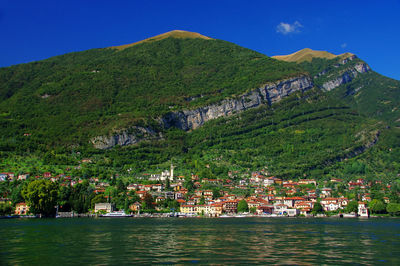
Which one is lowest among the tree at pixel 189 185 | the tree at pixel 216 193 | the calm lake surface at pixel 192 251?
the calm lake surface at pixel 192 251

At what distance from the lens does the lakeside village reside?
118 metres

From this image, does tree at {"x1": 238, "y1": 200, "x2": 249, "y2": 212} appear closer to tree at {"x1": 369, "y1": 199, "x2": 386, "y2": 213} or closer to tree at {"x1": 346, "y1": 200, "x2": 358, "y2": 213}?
tree at {"x1": 346, "y1": 200, "x2": 358, "y2": 213}

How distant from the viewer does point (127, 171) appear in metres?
172

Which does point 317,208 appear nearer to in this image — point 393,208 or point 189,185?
point 393,208

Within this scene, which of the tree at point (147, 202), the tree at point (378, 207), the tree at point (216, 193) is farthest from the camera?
the tree at point (216, 193)

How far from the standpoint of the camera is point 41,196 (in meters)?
104

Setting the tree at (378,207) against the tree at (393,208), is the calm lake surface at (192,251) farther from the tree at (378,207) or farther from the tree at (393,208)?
the tree at (378,207)

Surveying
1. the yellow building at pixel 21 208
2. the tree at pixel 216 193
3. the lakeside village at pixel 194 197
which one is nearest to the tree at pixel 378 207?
the lakeside village at pixel 194 197

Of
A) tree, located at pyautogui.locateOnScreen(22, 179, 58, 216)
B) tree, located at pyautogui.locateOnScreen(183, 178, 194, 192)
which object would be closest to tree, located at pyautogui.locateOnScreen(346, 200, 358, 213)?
tree, located at pyautogui.locateOnScreen(183, 178, 194, 192)

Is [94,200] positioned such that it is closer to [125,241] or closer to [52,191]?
[52,191]

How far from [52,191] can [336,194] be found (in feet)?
301

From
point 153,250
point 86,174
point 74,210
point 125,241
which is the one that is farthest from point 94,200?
point 153,250

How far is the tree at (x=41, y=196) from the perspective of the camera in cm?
10438

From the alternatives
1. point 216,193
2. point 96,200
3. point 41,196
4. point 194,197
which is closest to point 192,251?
point 41,196
